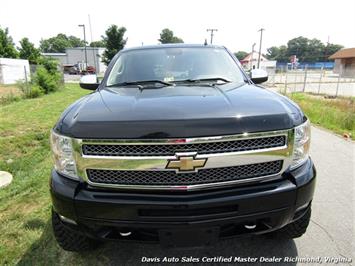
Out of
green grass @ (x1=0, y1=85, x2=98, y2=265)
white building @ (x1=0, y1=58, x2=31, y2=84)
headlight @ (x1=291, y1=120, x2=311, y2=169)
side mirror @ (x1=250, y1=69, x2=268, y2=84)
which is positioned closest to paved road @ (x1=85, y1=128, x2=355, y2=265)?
green grass @ (x1=0, y1=85, x2=98, y2=265)

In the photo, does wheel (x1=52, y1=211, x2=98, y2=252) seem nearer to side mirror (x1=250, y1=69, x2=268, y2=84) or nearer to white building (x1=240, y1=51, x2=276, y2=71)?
side mirror (x1=250, y1=69, x2=268, y2=84)

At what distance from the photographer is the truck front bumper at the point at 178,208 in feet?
6.06

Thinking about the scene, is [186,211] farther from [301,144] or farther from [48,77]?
[48,77]

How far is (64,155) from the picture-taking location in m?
1.96

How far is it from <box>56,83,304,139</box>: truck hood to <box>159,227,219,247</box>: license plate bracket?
610 millimetres

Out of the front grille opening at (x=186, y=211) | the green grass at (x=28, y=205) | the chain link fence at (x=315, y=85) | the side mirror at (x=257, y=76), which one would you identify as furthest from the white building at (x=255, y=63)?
the front grille opening at (x=186, y=211)

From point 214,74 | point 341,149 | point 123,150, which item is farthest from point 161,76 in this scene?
point 341,149

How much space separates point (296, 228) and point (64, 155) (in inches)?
75.0

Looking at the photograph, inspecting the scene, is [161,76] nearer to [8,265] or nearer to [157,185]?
[157,185]

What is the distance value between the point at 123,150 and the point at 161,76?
4.78 feet

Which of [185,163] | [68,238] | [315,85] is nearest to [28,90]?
[68,238]

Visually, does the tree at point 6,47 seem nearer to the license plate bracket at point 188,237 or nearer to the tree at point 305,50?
the license plate bracket at point 188,237

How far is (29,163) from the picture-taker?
486 cm

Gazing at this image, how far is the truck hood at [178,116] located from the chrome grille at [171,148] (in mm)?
67
